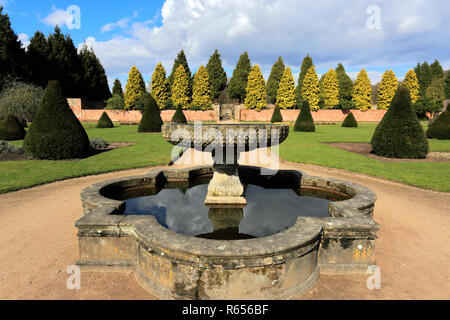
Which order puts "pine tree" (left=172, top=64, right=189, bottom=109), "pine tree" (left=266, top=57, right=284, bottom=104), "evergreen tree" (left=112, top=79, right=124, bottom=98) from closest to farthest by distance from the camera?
1. "pine tree" (left=172, top=64, right=189, bottom=109)
2. "evergreen tree" (left=112, top=79, right=124, bottom=98)
3. "pine tree" (left=266, top=57, right=284, bottom=104)

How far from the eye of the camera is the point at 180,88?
47.8 meters

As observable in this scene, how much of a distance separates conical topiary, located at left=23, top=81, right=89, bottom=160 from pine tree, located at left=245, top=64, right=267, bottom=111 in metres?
39.4

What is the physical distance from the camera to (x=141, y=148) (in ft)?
50.3

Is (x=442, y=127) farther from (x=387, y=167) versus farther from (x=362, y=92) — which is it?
(x=362, y=92)

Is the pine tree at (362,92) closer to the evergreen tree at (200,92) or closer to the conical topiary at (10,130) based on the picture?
the evergreen tree at (200,92)

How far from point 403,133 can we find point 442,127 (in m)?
11.3

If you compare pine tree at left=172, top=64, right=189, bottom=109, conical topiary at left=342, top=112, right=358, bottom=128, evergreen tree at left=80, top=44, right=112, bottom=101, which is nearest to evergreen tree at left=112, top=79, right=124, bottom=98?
evergreen tree at left=80, top=44, right=112, bottom=101

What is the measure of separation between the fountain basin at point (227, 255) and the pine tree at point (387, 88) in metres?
54.7

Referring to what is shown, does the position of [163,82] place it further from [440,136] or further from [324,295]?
[324,295]


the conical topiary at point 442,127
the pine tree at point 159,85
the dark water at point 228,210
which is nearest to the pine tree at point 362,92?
the conical topiary at point 442,127

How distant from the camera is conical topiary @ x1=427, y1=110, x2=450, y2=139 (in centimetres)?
2030

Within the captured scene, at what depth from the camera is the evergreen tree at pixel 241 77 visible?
57438mm

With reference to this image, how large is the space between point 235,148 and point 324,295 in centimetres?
273

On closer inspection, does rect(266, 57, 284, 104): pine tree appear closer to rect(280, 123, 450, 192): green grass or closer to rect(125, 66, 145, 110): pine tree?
rect(125, 66, 145, 110): pine tree
